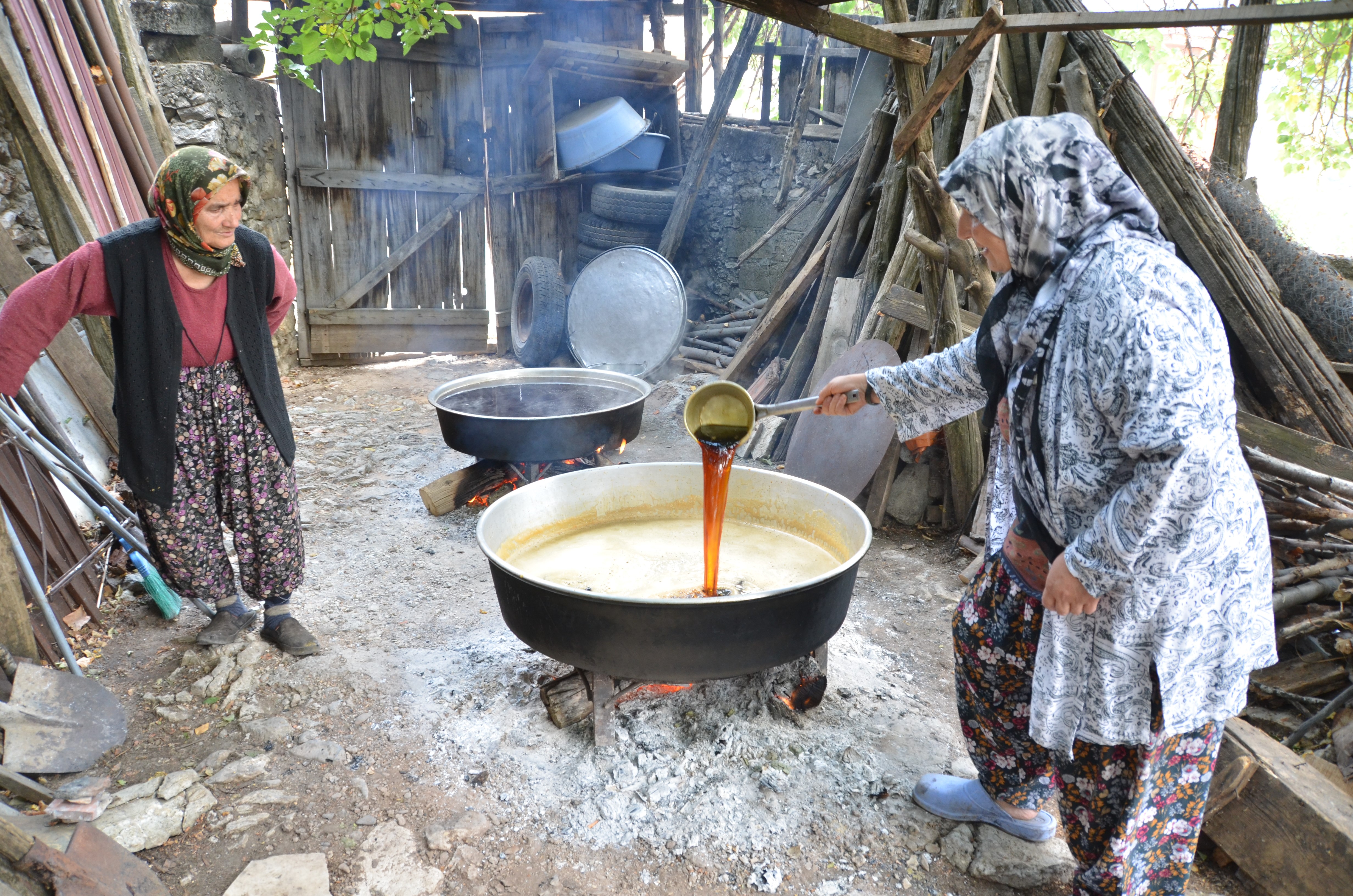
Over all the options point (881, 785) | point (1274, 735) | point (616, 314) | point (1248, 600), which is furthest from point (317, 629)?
point (616, 314)

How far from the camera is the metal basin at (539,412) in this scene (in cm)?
448

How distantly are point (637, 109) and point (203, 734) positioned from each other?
25.5 ft

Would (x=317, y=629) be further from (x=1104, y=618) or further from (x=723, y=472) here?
(x=1104, y=618)

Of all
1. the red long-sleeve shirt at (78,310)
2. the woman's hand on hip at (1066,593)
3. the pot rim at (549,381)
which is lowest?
the pot rim at (549,381)

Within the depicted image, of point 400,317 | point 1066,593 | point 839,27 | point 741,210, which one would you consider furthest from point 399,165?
point 1066,593

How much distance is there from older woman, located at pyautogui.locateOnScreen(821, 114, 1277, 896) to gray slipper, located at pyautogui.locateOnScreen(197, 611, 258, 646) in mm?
3015

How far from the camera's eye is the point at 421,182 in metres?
8.25

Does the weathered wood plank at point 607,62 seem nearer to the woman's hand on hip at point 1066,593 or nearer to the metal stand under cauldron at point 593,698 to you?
the metal stand under cauldron at point 593,698

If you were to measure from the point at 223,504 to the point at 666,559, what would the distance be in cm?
174

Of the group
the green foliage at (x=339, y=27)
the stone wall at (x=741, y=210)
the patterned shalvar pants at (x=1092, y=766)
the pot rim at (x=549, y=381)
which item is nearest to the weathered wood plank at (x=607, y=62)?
the stone wall at (x=741, y=210)

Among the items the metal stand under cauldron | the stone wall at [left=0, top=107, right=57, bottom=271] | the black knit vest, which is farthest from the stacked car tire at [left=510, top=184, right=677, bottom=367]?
the metal stand under cauldron

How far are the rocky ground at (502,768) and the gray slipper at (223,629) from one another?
6 cm

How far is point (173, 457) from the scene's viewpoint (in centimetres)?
296

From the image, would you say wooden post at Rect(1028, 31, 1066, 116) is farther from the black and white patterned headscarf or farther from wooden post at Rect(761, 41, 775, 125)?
wooden post at Rect(761, 41, 775, 125)
